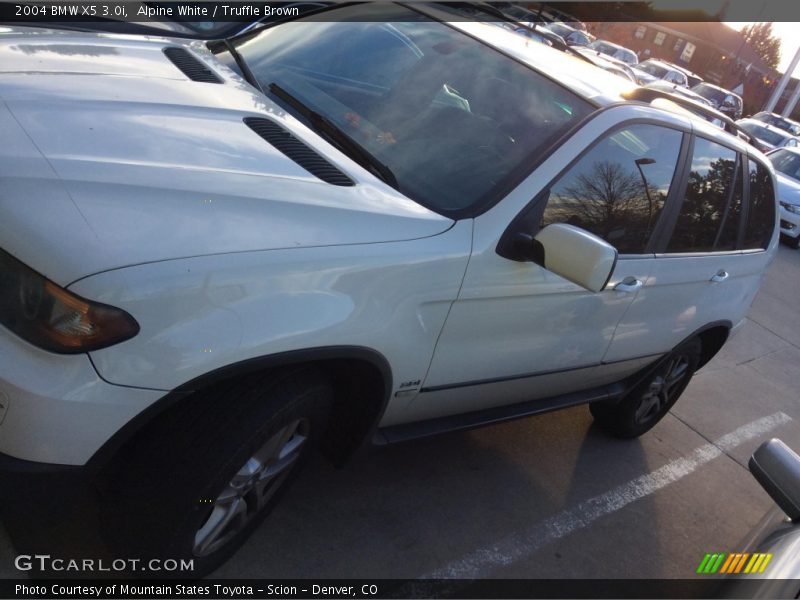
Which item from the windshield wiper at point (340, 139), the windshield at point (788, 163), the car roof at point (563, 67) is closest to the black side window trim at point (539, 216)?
the car roof at point (563, 67)

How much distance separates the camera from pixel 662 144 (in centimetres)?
320

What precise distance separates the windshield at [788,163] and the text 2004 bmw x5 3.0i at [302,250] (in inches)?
442

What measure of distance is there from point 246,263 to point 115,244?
323 mm

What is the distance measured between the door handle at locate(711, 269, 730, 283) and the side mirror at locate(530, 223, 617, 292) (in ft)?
5.03

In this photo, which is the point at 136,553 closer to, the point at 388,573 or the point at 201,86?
the point at 388,573

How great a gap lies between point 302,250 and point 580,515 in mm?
2175

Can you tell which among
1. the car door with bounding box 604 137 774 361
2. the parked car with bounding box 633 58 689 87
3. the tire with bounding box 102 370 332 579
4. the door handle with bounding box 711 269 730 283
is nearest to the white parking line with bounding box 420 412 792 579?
the car door with bounding box 604 137 774 361

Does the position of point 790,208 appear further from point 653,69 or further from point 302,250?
point 653,69

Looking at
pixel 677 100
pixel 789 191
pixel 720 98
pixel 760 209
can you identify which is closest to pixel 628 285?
pixel 677 100

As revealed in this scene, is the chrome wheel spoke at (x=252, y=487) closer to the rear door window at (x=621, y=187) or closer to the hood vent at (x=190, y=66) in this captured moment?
the rear door window at (x=621, y=187)

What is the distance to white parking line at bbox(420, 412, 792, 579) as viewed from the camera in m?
2.91

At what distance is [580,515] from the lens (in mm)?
3482

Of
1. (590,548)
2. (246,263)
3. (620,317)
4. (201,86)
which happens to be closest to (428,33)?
(201,86)

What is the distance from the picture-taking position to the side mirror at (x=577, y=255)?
2.35m
